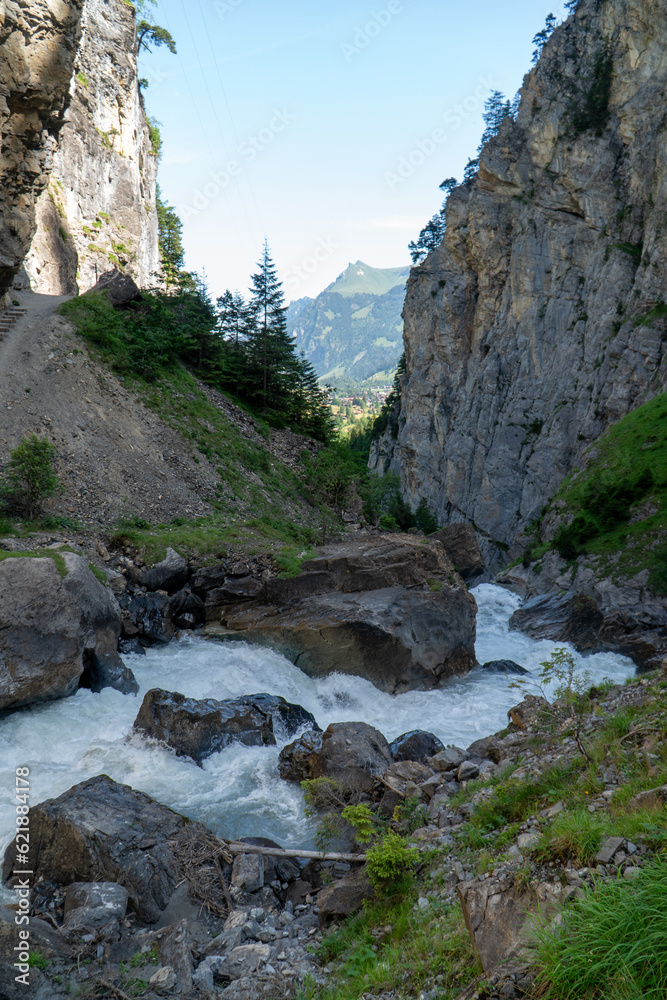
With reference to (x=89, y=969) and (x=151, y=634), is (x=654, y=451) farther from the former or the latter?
(x=89, y=969)

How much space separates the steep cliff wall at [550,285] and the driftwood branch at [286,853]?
131ft

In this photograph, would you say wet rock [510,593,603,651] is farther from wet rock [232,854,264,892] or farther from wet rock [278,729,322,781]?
wet rock [232,854,264,892]

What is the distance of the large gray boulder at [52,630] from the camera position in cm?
1221

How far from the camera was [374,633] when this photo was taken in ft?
56.6

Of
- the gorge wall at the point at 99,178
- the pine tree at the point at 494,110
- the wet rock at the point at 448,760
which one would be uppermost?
the pine tree at the point at 494,110

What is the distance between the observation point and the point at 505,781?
779cm

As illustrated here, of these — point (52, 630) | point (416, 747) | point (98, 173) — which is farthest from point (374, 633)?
point (98, 173)

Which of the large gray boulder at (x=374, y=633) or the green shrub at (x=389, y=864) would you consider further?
the large gray boulder at (x=374, y=633)

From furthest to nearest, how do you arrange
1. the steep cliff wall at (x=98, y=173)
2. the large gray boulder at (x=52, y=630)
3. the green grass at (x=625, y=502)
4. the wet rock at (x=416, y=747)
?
the steep cliff wall at (x=98, y=173), the green grass at (x=625, y=502), the large gray boulder at (x=52, y=630), the wet rock at (x=416, y=747)

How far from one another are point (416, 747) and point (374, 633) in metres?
5.45

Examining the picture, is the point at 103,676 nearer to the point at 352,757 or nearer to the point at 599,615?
the point at 352,757

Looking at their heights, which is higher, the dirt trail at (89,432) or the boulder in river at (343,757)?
the dirt trail at (89,432)

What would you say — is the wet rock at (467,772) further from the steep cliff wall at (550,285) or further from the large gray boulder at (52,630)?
the steep cliff wall at (550,285)

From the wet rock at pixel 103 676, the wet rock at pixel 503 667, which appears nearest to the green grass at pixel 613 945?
the wet rock at pixel 103 676
